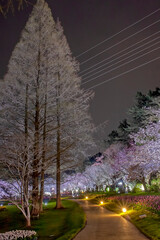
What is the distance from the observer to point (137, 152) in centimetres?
2397

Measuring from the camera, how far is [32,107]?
20.4m

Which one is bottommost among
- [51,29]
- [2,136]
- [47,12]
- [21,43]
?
[2,136]

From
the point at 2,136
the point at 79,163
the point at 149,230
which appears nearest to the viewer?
the point at 149,230

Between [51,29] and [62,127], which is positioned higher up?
[51,29]

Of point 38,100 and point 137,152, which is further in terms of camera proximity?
point 137,152

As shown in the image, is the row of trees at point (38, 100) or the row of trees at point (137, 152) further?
the row of trees at point (137, 152)

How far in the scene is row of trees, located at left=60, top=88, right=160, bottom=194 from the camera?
22266 millimetres

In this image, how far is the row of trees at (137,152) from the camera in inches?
877

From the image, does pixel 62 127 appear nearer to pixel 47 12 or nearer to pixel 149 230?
pixel 47 12

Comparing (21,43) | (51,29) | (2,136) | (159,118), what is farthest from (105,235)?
(51,29)

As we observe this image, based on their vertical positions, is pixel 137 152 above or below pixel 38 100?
below

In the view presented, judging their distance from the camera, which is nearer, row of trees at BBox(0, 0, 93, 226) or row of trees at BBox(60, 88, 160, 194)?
row of trees at BBox(0, 0, 93, 226)

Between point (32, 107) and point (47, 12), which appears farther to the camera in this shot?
point (47, 12)

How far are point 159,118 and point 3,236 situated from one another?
51.8 feet
